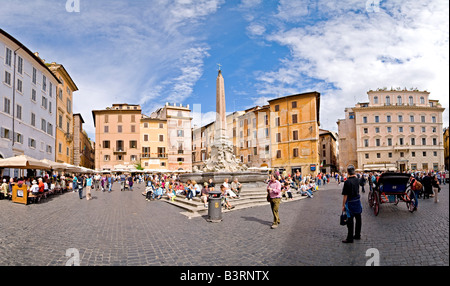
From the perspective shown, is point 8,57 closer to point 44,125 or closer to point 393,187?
point 44,125

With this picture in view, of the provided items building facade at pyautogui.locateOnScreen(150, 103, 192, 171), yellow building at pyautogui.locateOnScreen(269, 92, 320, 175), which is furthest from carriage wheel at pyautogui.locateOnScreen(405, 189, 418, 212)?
building facade at pyautogui.locateOnScreen(150, 103, 192, 171)

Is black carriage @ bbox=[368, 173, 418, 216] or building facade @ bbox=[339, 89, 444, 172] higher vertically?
building facade @ bbox=[339, 89, 444, 172]

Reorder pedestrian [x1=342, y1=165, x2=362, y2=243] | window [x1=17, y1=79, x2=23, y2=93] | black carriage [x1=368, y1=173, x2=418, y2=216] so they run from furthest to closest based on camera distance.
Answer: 1. window [x1=17, y1=79, x2=23, y2=93]
2. black carriage [x1=368, y1=173, x2=418, y2=216]
3. pedestrian [x1=342, y1=165, x2=362, y2=243]

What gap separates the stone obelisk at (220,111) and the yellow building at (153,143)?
34685 mm

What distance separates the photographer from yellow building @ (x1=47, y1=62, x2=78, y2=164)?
112 feet

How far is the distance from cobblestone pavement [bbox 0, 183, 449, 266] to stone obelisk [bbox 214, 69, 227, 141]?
1055 cm

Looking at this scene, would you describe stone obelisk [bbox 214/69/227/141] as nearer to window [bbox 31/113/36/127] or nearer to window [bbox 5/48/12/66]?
window [bbox 5/48/12/66]

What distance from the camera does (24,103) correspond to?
24.9 metres

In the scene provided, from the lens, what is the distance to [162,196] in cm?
1767

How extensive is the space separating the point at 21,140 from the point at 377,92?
56746 millimetres

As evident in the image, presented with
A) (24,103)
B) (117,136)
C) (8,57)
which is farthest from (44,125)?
(117,136)

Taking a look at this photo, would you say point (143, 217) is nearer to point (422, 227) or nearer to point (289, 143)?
point (422, 227)

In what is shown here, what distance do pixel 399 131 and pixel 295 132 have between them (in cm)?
2356
